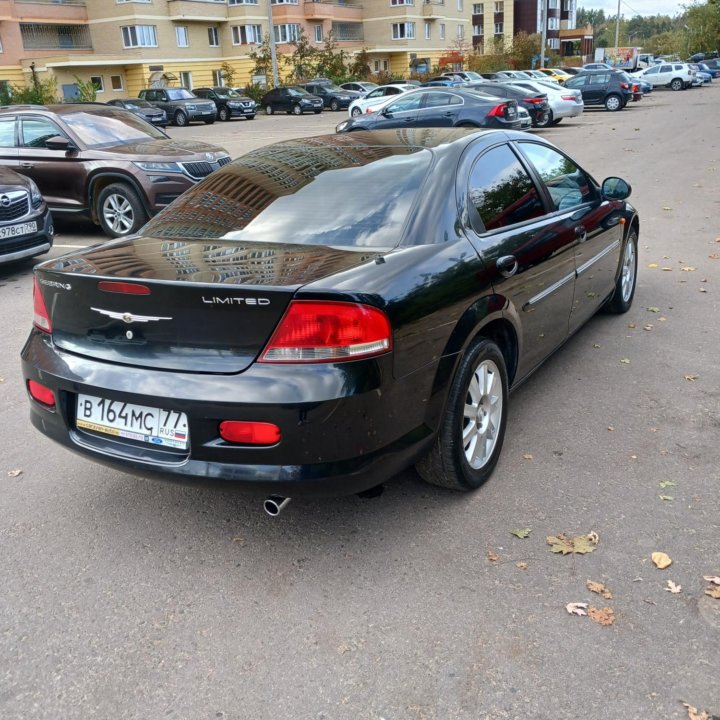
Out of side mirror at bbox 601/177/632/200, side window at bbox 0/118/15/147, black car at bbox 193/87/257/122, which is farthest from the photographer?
black car at bbox 193/87/257/122

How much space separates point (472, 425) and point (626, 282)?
128 inches

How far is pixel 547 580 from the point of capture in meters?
2.98

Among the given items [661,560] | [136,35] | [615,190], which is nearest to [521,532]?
[661,560]

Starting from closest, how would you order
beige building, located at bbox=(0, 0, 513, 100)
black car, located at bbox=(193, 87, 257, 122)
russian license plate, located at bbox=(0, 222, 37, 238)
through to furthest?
russian license plate, located at bbox=(0, 222, 37, 238) → black car, located at bbox=(193, 87, 257, 122) → beige building, located at bbox=(0, 0, 513, 100)

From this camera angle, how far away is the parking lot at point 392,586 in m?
2.46

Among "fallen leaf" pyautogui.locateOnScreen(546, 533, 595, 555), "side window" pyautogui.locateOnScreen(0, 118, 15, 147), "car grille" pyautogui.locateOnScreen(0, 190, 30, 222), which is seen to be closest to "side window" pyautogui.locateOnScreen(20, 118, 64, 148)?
"side window" pyautogui.locateOnScreen(0, 118, 15, 147)

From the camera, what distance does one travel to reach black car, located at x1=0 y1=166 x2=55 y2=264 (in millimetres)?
8062

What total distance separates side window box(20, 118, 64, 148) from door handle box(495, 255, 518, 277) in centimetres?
Answer: 844

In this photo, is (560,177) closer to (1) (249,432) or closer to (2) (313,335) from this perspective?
(2) (313,335)

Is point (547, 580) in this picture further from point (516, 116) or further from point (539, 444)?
point (516, 116)

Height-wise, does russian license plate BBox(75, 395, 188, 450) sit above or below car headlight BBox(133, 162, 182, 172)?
below

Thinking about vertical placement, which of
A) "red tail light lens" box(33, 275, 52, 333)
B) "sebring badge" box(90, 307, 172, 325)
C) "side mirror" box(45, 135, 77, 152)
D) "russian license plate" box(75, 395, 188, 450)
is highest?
"side mirror" box(45, 135, 77, 152)

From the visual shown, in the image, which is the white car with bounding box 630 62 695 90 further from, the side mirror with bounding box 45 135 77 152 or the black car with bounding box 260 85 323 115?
the side mirror with bounding box 45 135 77 152

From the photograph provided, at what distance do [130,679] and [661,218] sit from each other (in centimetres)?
946
